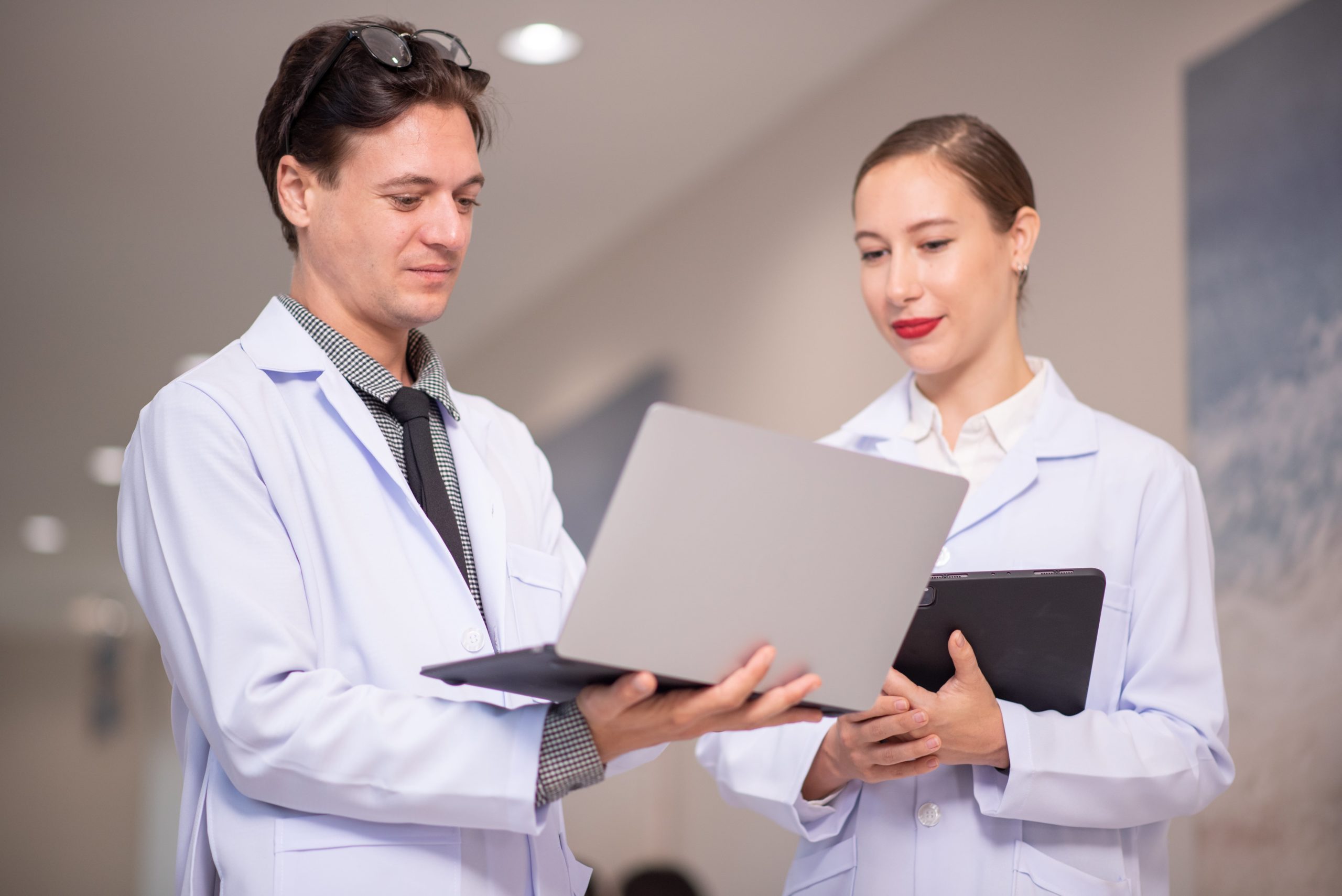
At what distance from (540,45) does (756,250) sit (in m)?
0.98

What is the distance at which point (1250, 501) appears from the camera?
6.83ft

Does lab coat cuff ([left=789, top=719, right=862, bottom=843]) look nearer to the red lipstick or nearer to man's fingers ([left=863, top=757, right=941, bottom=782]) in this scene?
man's fingers ([left=863, top=757, right=941, bottom=782])

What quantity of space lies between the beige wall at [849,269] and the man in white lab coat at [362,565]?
4.88 ft

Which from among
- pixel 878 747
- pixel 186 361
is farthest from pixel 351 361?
pixel 186 361

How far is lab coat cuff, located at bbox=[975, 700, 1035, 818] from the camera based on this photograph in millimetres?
1320

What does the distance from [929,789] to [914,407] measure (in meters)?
0.58

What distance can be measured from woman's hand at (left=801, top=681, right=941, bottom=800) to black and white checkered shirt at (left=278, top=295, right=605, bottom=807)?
325 millimetres

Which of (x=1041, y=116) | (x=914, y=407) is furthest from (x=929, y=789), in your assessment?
(x=1041, y=116)

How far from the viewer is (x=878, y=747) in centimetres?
133

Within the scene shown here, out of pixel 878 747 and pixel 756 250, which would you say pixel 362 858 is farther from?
pixel 756 250

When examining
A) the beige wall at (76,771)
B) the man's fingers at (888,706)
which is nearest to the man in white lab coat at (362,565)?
the man's fingers at (888,706)

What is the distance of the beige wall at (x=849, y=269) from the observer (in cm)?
237

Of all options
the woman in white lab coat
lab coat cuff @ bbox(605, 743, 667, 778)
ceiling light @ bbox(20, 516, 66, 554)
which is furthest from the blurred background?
lab coat cuff @ bbox(605, 743, 667, 778)

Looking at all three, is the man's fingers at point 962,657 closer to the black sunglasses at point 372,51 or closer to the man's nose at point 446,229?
the man's nose at point 446,229
